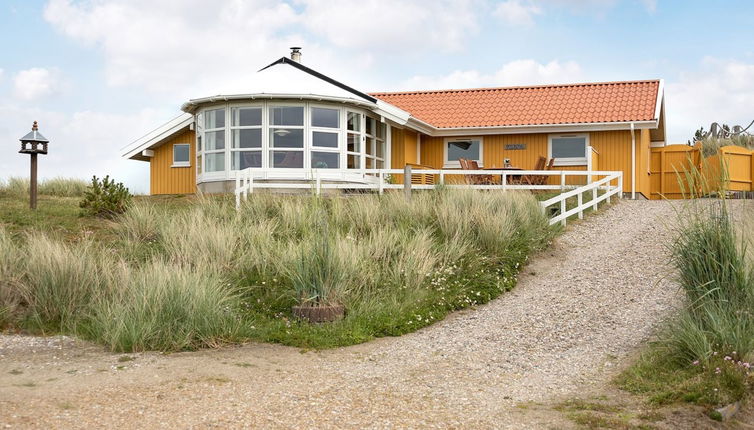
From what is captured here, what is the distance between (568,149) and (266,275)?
Answer: 50.6 feet

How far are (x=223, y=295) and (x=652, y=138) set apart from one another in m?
22.8

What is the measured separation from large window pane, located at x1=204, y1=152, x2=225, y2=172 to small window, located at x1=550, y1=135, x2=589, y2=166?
33.0 feet

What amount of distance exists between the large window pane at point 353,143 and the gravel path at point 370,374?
36.1 ft

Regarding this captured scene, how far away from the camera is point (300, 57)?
25.3m

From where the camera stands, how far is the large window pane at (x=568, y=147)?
2411 centimetres

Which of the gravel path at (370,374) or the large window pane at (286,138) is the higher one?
the large window pane at (286,138)

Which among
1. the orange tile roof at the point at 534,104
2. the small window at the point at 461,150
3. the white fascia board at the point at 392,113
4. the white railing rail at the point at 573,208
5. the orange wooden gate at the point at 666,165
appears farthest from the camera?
the orange wooden gate at the point at 666,165

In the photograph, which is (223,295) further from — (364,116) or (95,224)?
(364,116)

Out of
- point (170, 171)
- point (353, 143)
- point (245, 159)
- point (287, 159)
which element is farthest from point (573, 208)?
point (170, 171)

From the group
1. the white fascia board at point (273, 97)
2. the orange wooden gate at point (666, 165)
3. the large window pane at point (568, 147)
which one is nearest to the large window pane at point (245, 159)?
the white fascia board at point (273, 97)

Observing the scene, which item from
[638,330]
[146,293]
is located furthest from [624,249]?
[146,293]

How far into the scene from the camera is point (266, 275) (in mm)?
11031

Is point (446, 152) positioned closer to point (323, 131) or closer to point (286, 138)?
point (323, 131)

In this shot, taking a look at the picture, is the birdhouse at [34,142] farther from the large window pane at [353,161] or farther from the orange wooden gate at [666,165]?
the orange wooden gate at [666,165]
